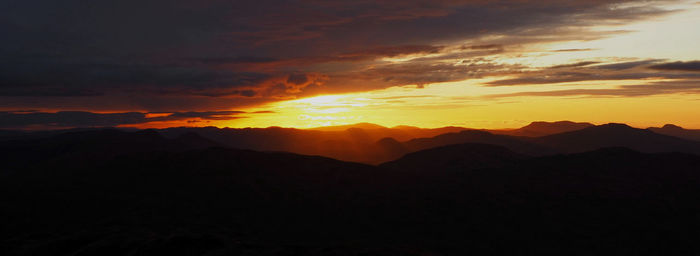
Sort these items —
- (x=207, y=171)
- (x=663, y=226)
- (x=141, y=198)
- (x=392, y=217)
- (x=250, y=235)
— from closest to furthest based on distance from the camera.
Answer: (x=250, y=235)
(x=663, y=226)
(x=392, y=217)
(x=141, y=198)
(x=207, y=171)

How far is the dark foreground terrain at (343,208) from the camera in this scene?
69.9 meters

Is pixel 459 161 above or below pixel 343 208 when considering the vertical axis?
above

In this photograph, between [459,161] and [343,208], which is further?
[459,161]

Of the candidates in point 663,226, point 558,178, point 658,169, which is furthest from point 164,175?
point 658,169

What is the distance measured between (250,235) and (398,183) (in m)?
51.9

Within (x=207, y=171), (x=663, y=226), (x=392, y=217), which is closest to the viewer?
(x=663, y=226)

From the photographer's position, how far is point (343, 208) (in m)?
99.4

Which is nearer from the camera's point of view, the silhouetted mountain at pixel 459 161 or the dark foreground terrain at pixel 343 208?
the dark foreground terrain at pixel 343 208

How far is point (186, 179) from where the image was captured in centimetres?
12075

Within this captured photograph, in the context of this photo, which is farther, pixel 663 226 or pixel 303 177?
pixel 303 177

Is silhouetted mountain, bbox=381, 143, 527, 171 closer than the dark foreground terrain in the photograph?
No

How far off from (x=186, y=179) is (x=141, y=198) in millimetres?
18824

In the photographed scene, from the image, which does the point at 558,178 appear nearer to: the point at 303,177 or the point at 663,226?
the point at 663,226

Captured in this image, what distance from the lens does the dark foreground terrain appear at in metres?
69.9
